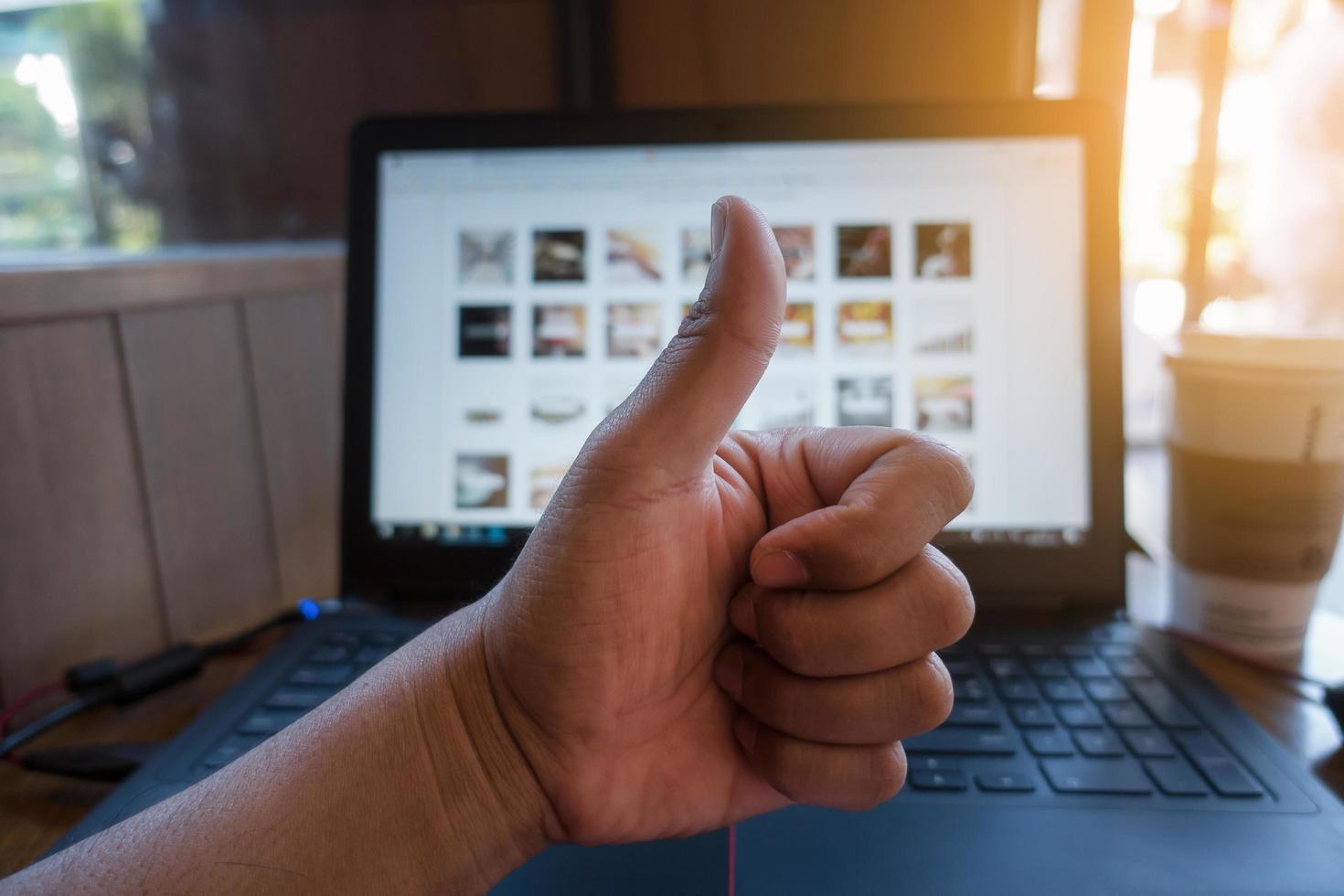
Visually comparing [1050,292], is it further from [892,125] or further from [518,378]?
[518,378]

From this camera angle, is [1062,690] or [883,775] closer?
[883,775]

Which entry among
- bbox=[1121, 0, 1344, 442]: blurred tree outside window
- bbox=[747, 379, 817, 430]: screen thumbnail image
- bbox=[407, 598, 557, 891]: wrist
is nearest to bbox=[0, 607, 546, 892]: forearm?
bbox=[407, 598, 557, 891]: wrist

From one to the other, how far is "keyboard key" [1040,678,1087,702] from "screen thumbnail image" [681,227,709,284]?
389 millimetres

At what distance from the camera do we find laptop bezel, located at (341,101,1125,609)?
60 centimetres

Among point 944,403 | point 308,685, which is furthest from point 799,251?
point 308,685

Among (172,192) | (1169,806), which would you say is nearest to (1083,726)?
(1169,806)

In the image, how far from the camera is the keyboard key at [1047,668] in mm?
521

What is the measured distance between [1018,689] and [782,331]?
0.97 feet

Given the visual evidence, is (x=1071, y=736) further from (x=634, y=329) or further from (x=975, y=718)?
(x=634, y=329)

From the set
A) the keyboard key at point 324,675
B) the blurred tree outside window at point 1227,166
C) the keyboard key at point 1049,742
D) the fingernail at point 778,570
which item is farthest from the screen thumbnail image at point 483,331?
the blurred tree outside window at point 1227,166

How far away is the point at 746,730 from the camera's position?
40cm

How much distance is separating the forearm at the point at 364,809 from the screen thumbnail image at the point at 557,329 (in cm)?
29

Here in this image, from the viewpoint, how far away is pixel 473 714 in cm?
38

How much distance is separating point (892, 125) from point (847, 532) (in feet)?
1.34
